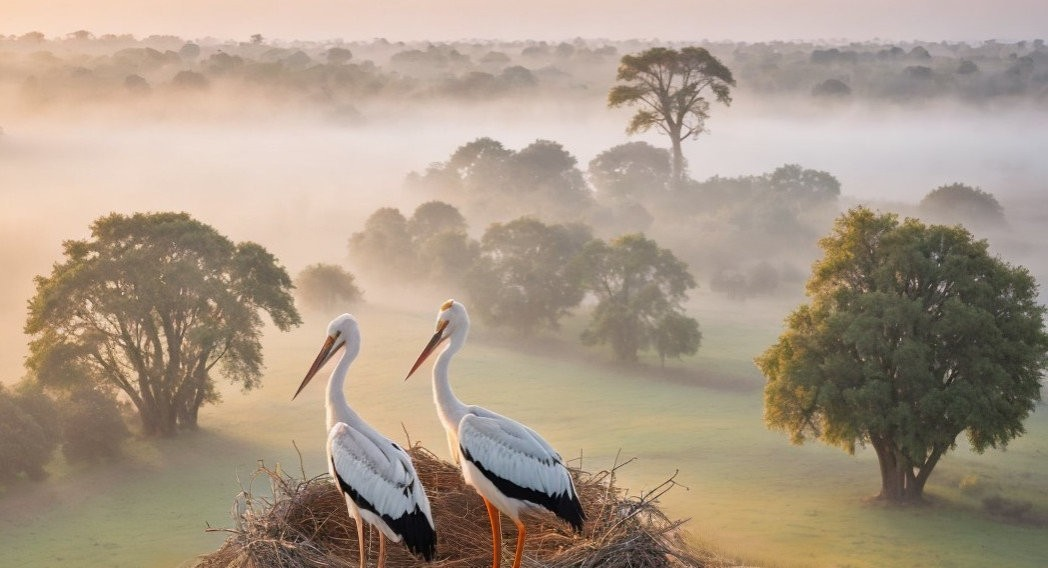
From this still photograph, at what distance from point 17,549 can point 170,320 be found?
8542 mm

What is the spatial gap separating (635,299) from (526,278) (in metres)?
6.08

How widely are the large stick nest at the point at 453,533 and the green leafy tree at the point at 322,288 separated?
3469 centimetres

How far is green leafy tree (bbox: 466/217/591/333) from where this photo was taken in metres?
44.5

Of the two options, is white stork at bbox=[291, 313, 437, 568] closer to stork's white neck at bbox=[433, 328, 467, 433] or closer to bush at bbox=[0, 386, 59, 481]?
stork's white neck at bbox=[433, 328, 467, 433]

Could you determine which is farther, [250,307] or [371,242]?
[371,242]

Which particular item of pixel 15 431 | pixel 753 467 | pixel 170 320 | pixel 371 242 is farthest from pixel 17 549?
pixel 371 242

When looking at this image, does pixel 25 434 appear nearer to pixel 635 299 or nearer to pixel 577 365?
pixel 577 365

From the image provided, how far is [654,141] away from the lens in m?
150

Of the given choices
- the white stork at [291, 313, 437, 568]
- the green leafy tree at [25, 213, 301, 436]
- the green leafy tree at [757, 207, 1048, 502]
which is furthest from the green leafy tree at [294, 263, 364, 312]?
the white stork at [291, 313, 437, 568]

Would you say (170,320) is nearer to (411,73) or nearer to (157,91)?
(157,91)

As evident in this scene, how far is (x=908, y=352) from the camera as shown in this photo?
79.7ft

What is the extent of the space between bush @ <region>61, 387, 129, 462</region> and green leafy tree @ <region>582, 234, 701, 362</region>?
17563 mm

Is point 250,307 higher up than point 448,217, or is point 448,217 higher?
point 448,217

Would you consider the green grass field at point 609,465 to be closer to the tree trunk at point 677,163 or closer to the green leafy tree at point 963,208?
the tree trunk at point 677,163
